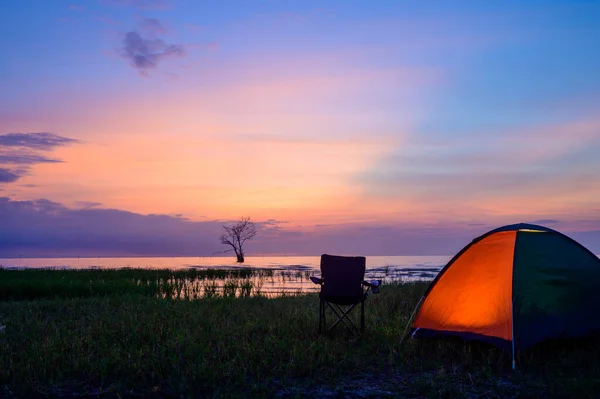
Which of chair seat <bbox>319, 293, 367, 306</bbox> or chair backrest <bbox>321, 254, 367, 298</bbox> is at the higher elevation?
chair backrest <bbox>321, 254, 367, 298</bbox>

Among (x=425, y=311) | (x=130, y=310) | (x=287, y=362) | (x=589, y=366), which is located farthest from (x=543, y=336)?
(x=130, y=310)

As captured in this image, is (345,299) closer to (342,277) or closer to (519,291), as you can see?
(342,277)

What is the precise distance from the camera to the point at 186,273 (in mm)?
23031

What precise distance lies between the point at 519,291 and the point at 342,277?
2.56 meters

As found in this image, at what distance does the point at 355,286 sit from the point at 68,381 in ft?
13.6

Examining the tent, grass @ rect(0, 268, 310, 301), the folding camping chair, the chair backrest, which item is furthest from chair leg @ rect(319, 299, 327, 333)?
grass @ rect(0, 268, 310, 301)

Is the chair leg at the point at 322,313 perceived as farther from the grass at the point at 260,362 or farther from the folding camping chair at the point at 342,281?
the grass at the point at 260,362

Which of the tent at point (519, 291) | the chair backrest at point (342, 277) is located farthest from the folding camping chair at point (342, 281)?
the tent at point (519, 291)

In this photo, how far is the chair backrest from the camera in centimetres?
775

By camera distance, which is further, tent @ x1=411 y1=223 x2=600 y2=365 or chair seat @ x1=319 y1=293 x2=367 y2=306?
chair seat @ x1=319 y1=293 x2=367 y2=306

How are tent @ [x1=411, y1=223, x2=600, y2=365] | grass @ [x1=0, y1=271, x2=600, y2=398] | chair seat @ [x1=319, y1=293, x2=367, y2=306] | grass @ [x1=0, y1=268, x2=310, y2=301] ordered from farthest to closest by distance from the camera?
grass @ [x1=0, y1=268, x2=310, y2=301] → chair seat @ [x1=319, y1=293, x2=367, y2=306] → tent @ [x1=411, y1=223, x2=600, y2=365] → grass @ [x1=0, y1=271, x2=600, y2=398]

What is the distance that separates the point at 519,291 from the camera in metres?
6.40

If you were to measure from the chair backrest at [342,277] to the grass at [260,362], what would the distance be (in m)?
0.66

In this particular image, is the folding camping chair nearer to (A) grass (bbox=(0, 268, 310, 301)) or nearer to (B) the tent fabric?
(B) the tent fabric
